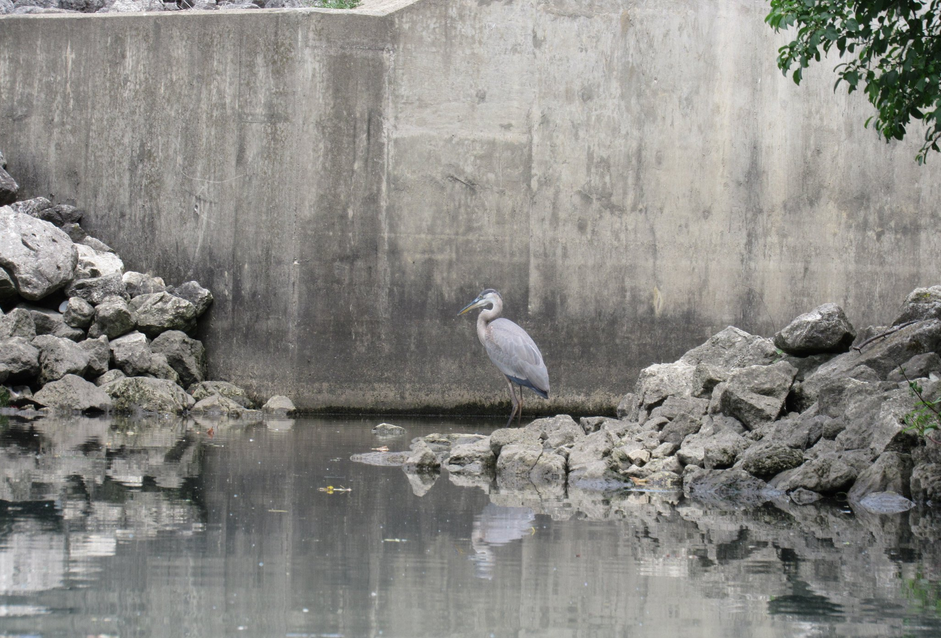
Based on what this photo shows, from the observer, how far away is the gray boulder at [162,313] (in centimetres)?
1052

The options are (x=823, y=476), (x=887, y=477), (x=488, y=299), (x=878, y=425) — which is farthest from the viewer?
(x=488, y=299)

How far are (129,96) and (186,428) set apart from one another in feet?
13.4

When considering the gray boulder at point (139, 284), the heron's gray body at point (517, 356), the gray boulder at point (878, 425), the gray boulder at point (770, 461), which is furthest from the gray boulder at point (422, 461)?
the gray boulder at point (139, 284)

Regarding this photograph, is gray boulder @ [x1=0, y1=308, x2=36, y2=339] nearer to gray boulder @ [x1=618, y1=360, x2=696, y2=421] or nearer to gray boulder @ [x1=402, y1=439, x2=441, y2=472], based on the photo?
gray boulder @ [x1=402, y1=439, x2=441, y2=472]

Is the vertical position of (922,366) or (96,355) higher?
(922,366)

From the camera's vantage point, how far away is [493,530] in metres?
4.55

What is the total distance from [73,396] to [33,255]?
1.68 metres

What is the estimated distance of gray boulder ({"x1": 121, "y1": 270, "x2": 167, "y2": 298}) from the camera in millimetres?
10750

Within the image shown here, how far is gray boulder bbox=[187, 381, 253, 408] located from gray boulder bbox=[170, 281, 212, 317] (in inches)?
30.2

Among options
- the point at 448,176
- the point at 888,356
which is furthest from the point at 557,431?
the point at 448,176

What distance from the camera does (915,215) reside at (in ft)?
37.7

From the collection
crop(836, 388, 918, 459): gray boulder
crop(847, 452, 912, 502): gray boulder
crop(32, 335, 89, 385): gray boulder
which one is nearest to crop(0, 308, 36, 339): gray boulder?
crop(32, 335, 89, 385): gray boulder

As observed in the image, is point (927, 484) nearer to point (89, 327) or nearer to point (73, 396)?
point (73, 396)

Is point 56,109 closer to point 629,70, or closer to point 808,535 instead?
point 629,70
